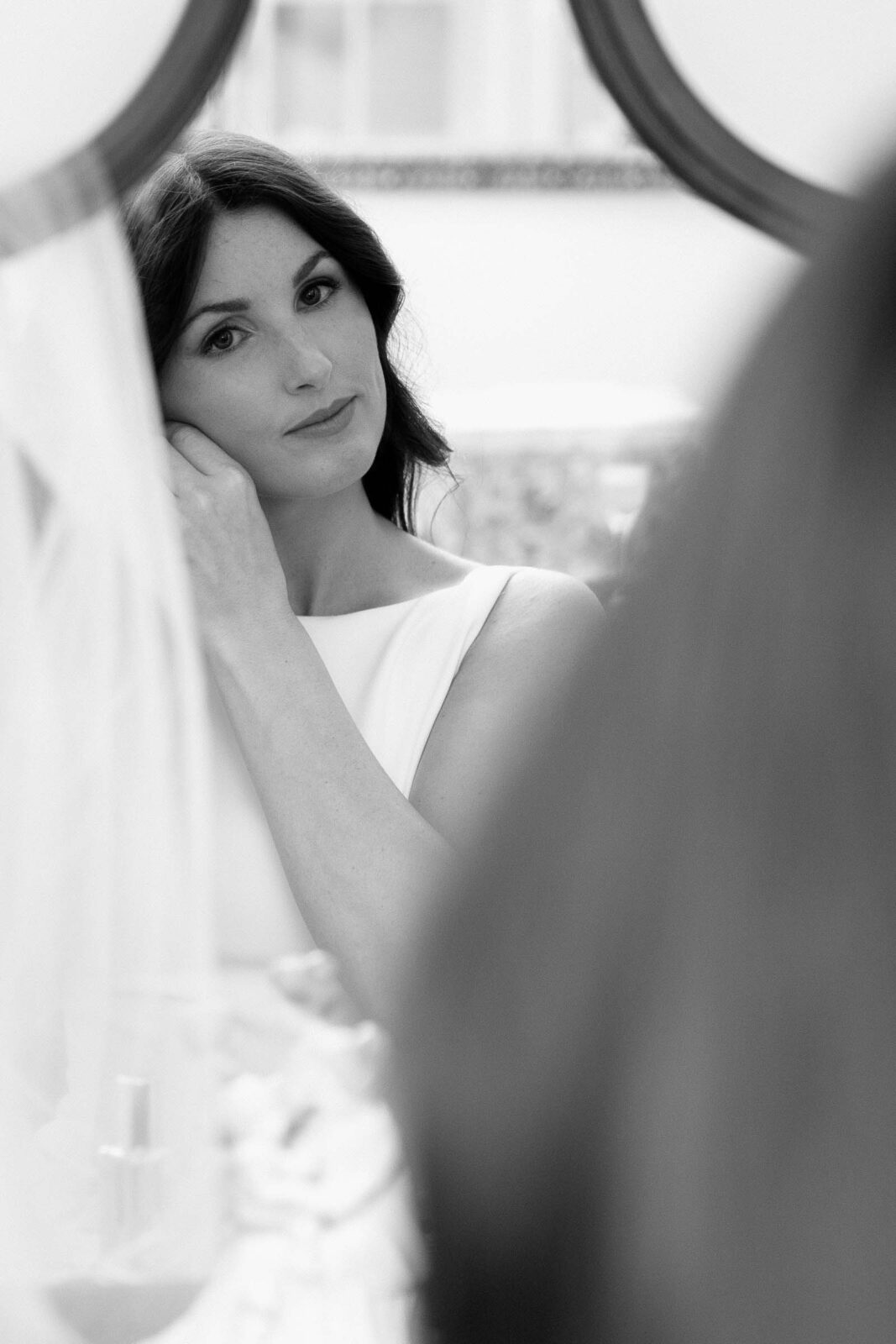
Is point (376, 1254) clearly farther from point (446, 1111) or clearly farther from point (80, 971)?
point (446, 1111)

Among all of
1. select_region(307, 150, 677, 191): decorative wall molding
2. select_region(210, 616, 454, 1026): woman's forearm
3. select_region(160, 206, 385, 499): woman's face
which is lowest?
select_region(210, 616, 454, 1026): woman's forearm

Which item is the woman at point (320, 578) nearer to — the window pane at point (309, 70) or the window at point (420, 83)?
the window at point (420, 83)

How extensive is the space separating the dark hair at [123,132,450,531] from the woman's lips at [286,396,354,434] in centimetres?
11

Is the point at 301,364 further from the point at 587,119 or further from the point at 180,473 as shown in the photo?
the point at 587,119

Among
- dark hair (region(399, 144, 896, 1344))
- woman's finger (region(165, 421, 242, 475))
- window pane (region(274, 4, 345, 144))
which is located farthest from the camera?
window pane (region(274, 4, 345, 144))

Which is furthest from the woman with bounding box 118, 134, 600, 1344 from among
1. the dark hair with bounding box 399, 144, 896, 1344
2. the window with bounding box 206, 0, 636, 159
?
the dark hair with bounding box 399, 144, 896, 1344

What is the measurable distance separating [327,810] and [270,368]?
1.09 ft

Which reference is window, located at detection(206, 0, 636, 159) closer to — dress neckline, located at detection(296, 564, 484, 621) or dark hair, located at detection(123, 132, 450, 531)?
dark hair, located at detection(123, 132, 450, 531)

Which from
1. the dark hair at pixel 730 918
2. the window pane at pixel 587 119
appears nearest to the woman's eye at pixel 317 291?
the window pane at pixel 587 119

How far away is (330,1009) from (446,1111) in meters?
0.63

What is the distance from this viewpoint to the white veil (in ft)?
2.45

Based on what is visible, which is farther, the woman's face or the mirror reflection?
the woman's face

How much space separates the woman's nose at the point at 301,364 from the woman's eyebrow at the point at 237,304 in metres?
0.04

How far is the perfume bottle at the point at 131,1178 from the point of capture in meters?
0.76
